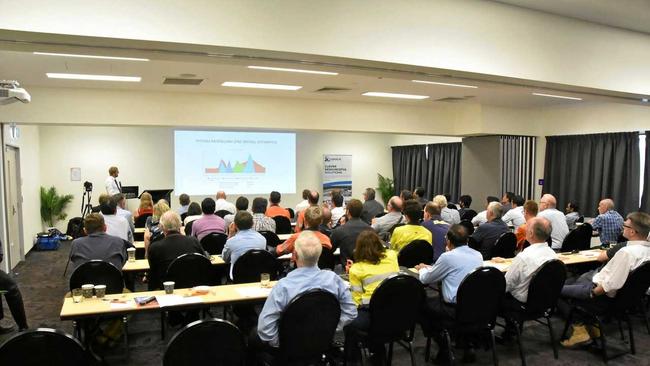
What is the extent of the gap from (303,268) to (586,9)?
12.4 ft

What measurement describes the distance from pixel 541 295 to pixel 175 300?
2.88 m

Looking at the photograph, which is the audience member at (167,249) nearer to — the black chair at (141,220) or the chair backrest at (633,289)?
the black chair at (141,220)

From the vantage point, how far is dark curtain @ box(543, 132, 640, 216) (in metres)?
8.80

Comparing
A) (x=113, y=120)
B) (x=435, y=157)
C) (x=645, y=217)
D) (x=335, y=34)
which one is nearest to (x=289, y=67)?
(x=335, y=34)

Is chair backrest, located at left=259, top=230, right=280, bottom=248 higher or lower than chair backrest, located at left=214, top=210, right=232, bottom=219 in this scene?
A: lower

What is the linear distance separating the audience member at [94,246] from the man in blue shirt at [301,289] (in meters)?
2.08

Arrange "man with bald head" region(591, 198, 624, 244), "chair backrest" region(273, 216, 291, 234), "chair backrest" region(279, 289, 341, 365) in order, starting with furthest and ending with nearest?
"chair backrest" region(273, 216, 291, 234) < "man with bald head" region(591, 198, 624, 244) < "chair backrest" region(279, 289, 341, 365)

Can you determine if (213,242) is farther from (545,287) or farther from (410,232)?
(545,287)

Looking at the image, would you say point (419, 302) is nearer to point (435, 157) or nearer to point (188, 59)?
point (188, 59)

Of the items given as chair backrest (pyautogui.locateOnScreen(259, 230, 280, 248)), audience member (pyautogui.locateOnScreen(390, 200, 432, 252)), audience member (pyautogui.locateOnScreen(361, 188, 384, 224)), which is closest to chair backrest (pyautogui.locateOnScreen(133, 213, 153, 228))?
chair backrest (pyautogui.locateOnScreen(259, 230, 280, 248))

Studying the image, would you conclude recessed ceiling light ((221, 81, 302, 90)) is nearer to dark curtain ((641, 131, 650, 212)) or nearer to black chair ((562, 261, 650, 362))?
black chair ((562, 261, 650, 362))

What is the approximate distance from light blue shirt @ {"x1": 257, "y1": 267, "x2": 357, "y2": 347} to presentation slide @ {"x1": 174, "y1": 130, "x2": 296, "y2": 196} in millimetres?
9013

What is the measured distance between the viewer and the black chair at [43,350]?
213 centimetres

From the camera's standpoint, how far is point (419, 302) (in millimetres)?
3340
